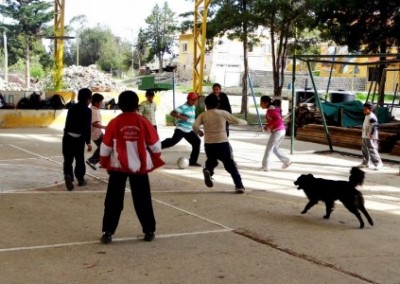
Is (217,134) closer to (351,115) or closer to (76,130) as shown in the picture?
(76,130)

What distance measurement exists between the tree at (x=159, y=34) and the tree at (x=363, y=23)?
4974 centimetres

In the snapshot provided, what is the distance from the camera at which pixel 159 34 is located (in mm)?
72500

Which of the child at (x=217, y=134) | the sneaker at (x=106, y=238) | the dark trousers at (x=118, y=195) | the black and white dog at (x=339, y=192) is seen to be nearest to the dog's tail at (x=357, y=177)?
the black and white dog at (x=339, y=192)

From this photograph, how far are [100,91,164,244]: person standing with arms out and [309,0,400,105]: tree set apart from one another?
15.3 m

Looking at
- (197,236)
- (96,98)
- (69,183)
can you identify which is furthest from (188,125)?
(197,236)

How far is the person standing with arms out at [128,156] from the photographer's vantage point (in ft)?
17.7

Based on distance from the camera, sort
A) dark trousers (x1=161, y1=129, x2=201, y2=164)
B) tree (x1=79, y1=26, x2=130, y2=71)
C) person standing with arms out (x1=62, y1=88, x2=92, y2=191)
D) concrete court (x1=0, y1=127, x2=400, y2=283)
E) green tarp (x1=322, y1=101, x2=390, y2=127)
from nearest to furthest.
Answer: concrete court (x1=0, y1=127, x2=400, y2=283) < person standing with arms out (x1=62, y1=88, x2=92, y2=191) < dark trousers (x1=161, y1=129, x2=201, y2=164) < green tarp (x1=322, y1=101, x2=390, y2=127) < tree (x1=79, y1=26, x2=130, y2=71)


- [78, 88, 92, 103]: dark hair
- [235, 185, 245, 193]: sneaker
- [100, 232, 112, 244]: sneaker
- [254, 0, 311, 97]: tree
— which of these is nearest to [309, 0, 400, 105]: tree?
[254, 0, 311, 97]: tree

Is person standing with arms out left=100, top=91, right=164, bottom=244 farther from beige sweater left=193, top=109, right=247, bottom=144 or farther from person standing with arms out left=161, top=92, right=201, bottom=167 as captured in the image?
person standing with arms out left=161, top=92, right=201, bottom=167

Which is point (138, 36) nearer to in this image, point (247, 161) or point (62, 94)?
point (62, 94)

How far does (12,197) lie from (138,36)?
228ft

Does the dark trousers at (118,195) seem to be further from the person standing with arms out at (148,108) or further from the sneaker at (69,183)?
the person standing with arms out at (148,108)

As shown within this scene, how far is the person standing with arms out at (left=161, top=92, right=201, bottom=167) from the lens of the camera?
10844 mm

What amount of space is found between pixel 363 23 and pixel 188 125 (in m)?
11.3
